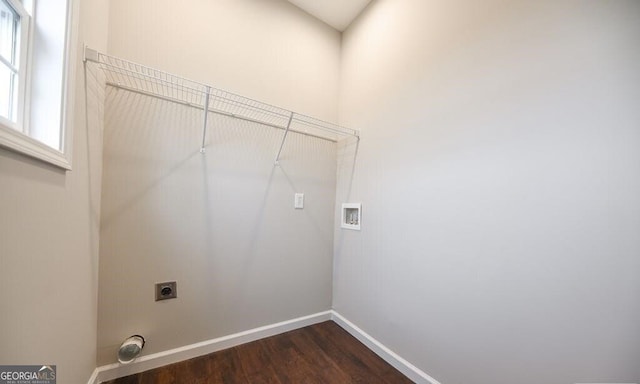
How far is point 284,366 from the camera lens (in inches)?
57.2

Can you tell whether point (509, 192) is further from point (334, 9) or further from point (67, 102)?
point (334, 9)

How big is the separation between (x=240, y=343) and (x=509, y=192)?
6.38 ft

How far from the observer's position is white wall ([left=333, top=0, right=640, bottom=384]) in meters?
0.78

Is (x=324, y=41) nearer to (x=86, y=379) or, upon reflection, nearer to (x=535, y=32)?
(x=535, y=32)

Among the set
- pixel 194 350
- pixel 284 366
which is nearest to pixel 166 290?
pixel 194 350

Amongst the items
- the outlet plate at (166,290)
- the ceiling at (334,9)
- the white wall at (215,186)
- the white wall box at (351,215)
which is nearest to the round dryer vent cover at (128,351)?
the white wall at (215,186)

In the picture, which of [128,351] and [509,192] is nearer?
[509,192]

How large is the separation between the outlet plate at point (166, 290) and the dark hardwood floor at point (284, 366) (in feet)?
1.41

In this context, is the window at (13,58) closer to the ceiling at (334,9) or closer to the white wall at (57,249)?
the white wall at (57,249)

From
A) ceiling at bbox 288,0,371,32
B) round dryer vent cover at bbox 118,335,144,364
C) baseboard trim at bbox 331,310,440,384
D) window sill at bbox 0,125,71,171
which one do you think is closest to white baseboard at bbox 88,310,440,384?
baseboard trim at bbox 331,310,440,384

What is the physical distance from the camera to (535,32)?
96 cm

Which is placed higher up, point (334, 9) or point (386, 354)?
point (334, 9)

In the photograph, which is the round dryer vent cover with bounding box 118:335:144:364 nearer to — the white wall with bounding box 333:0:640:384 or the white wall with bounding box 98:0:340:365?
the white wall with bounding box 98:0:340:365

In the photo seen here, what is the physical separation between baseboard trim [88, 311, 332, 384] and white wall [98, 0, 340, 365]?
0.04m
